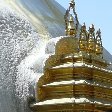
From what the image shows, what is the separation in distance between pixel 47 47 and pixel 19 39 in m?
0.67

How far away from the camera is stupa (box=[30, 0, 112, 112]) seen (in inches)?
360

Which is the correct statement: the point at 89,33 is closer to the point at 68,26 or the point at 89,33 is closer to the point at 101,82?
the point at 68,26

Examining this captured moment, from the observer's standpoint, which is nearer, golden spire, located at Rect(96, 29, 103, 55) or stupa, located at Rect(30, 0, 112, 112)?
stupa, located at Rect(30, 0, 112, 112)

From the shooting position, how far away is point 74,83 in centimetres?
921

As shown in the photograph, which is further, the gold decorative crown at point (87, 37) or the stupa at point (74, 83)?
the gold decorative crown at point (87, 37)

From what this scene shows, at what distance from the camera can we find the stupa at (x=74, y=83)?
914 centimetres

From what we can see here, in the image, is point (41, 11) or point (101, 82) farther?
point (41, 11)

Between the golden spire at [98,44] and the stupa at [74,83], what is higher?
the golden spire at [98,44]

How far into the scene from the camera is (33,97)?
944 centimetres

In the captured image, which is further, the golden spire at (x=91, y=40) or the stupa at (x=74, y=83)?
the golden spire at (x=91, y=40)

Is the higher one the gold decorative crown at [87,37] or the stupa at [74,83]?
the gold decorative crown at [87,37]

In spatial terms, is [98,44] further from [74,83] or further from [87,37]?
[74,83]

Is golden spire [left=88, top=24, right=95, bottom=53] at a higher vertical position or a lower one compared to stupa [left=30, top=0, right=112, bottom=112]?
higher

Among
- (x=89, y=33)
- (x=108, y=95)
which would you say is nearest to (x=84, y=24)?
(x=89, y=33)
